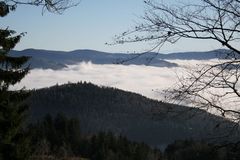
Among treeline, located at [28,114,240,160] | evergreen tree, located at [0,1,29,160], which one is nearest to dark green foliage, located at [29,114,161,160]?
treeline, located at [28,114,240,160]

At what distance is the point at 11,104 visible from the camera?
78.8ft

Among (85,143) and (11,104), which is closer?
(11,104)

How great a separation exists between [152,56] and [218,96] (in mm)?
1113

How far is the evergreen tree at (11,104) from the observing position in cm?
2016

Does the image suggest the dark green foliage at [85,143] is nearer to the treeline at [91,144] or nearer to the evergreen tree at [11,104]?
the treeline at [91,144]

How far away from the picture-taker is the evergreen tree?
20.2 meters

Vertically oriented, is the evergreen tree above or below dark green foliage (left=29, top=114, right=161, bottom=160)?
above

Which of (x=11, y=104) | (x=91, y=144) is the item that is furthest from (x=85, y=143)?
(x=11, y=104)

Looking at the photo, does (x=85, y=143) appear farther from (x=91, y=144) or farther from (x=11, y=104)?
(x=11, y=104)

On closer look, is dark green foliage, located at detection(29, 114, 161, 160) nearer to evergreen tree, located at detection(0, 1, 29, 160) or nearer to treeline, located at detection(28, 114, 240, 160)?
treeline, located at detection(28, 114, 240, 160)

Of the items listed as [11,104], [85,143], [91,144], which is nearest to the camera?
[11,104]

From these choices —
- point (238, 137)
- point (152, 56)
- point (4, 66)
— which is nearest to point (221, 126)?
point (238, 137)

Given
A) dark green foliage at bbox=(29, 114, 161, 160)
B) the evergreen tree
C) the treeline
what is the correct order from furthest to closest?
dark green foliage at bbox=(29, 114, 161, 160)
the treeline
the evergreen tree

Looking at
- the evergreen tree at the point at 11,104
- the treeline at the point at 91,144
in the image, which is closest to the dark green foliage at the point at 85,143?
the treeline at the point at 91,144
